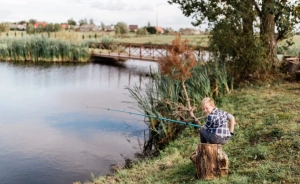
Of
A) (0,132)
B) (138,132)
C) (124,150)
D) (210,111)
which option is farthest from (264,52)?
(0,132)

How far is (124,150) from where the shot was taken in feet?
29.8

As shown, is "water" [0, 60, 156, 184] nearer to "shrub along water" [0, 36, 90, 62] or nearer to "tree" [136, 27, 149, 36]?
"shrub along water" [0, 36, 90, 62]

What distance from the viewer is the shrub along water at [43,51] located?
27750 millimetres

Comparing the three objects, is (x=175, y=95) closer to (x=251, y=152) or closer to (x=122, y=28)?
(x=251, y=152)

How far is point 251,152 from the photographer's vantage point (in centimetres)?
597

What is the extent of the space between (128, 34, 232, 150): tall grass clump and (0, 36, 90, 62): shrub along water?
17780 millimetres

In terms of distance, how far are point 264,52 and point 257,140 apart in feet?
19.6

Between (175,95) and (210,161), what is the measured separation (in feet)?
14.4

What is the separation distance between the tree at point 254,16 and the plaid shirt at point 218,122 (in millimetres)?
6706

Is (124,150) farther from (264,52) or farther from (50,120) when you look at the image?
(264,52)

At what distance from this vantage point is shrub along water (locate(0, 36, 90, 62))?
2775cm

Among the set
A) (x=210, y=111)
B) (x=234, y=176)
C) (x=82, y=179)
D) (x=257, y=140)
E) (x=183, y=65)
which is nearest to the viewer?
(x=234, y=176)

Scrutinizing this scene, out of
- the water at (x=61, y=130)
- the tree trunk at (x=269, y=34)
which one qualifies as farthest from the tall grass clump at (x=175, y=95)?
the tree trunk at (x=269, y=34)

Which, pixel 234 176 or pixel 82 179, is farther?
pixel 82 179
